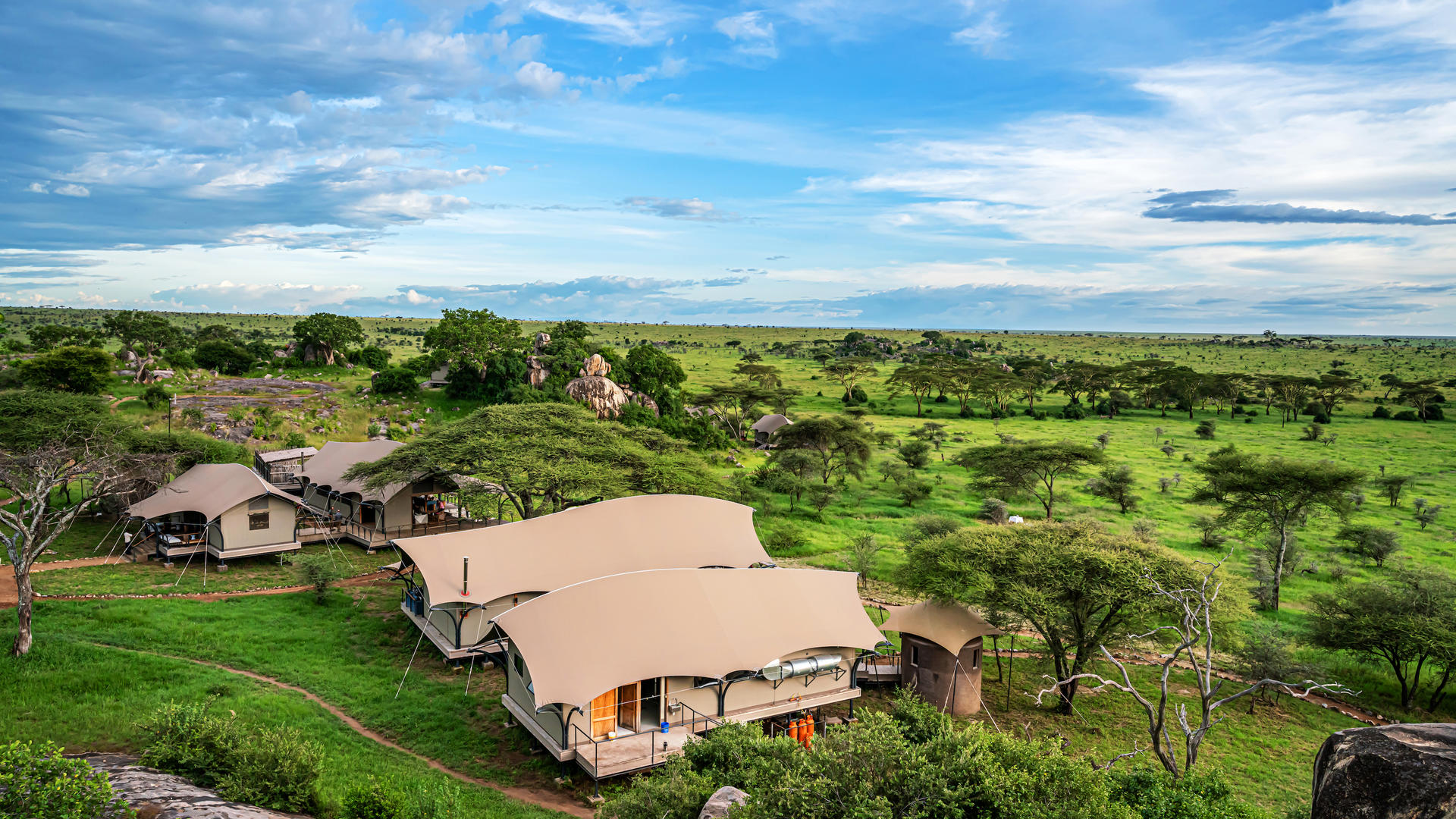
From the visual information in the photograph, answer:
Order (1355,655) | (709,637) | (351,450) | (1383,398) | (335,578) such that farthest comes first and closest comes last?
(1383,398), (351,450), (335,578), (1355,655), (709,637)

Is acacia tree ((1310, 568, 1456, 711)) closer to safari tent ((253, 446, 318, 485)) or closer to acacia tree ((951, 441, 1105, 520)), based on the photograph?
acacia tree ((951, 441, 1105, 520))

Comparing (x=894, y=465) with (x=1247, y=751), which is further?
(x=894, y=465)

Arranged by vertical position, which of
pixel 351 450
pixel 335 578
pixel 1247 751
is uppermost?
pixel 351 450

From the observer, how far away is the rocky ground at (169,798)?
1285 cm

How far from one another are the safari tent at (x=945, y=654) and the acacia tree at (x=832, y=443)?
34.0 m

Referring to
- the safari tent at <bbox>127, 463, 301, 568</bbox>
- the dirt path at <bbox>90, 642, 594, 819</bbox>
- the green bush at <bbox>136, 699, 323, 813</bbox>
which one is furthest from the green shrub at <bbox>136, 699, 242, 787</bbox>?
the safari tent at <bbox>127, 463, 301, 568</bbox>

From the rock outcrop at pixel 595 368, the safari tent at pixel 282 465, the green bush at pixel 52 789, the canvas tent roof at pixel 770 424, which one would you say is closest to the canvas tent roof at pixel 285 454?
the safari tent at pixel 282 465

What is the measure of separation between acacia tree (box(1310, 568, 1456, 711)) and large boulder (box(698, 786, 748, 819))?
2571 cm

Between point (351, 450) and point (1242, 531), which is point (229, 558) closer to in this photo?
point (351, 450)

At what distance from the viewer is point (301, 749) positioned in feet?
51.2

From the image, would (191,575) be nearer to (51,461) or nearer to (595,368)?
(51,461)

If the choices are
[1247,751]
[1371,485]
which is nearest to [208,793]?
[1247,751]

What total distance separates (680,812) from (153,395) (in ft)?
216

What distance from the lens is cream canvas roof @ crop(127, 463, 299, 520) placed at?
34719 mm
